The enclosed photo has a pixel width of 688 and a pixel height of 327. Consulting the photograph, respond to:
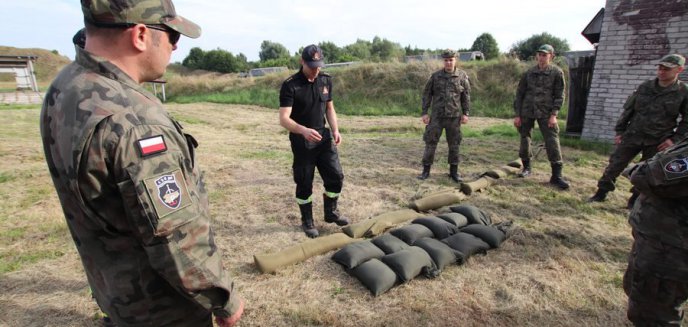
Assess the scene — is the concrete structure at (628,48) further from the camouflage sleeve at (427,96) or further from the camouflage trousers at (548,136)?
the camouflage sleeve at (427,96)

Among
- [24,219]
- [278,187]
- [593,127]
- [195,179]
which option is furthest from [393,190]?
[593,127]

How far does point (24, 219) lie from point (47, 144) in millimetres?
4065

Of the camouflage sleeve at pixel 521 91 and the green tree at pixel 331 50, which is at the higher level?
the green tree at pixel 331 50

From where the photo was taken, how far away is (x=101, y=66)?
111 centimetres

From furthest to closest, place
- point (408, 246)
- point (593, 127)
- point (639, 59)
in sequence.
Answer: point (593, 127) < point (639, 59) < point (408, 246)

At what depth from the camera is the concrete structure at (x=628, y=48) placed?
6156mm

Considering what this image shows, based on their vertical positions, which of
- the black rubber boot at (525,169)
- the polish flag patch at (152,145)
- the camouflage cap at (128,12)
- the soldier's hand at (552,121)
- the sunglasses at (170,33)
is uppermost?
the camouflage cap at (128,12)

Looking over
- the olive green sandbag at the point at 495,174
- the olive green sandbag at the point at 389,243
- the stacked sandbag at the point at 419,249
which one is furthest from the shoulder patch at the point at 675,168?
the olive green sandbag at the point at 495,174

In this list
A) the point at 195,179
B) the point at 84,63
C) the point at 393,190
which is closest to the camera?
the point at 84,63

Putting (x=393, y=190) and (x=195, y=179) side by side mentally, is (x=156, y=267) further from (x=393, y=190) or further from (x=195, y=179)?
(x=393, y=190)

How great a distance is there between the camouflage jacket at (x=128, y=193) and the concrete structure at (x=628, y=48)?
26.4 feet

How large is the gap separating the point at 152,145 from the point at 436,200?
3.71 m

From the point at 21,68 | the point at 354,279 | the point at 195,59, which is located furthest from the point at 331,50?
the point at 354,279

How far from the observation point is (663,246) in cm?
185
